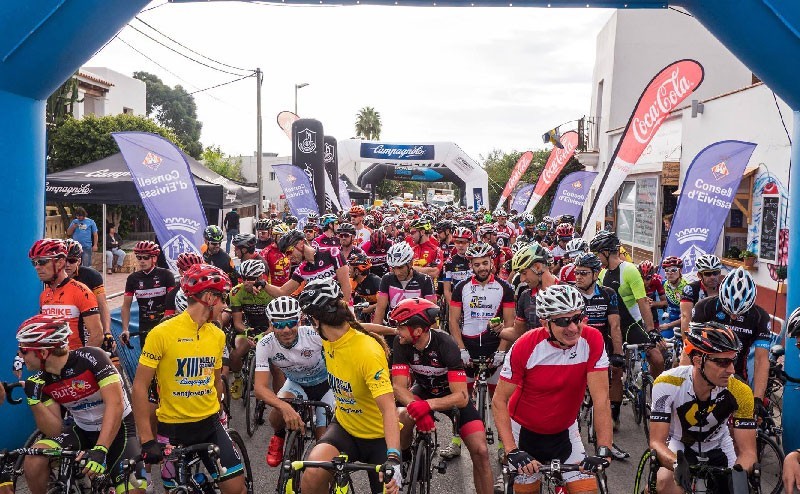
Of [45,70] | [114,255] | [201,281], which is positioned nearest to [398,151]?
[114,255]

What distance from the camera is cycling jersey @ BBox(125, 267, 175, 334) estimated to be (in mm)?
8242

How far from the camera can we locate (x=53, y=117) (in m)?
30.0

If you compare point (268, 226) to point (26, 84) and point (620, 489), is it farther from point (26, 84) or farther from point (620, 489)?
point (620, 489)

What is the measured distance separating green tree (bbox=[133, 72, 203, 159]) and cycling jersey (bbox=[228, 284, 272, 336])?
77654 millimetres

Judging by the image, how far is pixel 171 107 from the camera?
8406 cm

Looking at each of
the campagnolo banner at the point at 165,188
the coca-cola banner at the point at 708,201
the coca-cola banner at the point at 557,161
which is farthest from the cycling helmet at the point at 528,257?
the coca-cola banner at the point at 557,161

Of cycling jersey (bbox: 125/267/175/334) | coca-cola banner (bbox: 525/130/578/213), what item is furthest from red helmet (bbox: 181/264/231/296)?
coca-cola banner (bbox: 525/130/578/213)

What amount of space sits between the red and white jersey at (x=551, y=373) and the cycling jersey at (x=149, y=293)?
5195 millimetres

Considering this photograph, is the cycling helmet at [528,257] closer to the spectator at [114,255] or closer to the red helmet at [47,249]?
the red helmet at [47,249]

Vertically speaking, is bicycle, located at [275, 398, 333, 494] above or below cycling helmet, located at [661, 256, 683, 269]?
below

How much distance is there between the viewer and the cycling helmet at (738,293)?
566 centimetres

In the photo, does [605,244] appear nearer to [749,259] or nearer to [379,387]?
[379,387]

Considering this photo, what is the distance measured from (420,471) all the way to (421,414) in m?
0.70

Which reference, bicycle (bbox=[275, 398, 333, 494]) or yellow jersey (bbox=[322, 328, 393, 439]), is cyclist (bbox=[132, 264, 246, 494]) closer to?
bicycle (bbox=[275, 398, 333, 494])
